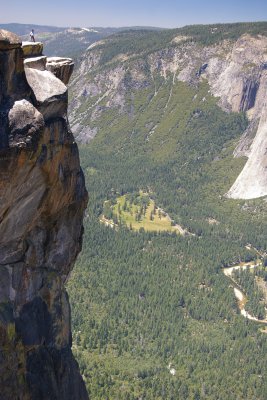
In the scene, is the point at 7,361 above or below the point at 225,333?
above

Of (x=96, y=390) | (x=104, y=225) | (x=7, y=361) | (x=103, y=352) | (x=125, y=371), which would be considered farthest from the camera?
(x=104, y=225)

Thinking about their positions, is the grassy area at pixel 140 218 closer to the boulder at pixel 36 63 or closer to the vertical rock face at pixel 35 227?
the vertical rock face at pixel 35 227

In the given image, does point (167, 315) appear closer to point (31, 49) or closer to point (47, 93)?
point (47, 93)

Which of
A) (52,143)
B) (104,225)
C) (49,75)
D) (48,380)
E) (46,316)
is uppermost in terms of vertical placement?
(49,75)

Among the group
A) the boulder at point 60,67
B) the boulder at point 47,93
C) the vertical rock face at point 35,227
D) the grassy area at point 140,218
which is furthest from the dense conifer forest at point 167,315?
the boulder at point 47,93

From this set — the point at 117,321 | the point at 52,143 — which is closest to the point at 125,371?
the point at 117,321

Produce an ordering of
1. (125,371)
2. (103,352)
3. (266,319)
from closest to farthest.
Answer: (125,371) < (103,352) < (266,319)

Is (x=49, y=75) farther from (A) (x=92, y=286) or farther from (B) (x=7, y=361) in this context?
(A) (x=92, y=286)

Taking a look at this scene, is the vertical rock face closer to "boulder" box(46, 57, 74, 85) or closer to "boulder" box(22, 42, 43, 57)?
"boulder" box(22, 42, 43, 57)

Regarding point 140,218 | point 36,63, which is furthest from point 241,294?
point 36,63
